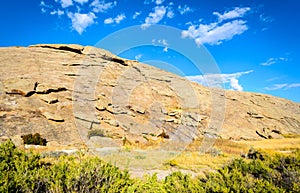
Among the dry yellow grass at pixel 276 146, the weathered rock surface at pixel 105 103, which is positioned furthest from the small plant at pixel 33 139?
the dry yellow grass at pixel 276 146

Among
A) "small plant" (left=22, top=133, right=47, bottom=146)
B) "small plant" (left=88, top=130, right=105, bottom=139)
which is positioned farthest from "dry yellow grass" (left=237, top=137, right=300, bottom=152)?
"small plant" (left=22, top=133, right=47, bottom=146)

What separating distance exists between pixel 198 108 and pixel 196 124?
4596mm

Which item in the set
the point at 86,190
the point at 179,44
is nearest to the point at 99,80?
the point at 179,44

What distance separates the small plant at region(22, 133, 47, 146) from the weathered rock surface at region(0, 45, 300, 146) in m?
1.08

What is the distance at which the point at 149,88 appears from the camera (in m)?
32.0

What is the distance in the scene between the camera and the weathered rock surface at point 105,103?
20.1 m

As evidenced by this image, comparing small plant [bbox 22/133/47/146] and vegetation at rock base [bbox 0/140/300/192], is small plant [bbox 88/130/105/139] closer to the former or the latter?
small plant [bbox 22/133/47/146]

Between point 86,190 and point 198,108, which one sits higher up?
point 198,108

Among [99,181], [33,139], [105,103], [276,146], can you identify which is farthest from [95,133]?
[276,146]

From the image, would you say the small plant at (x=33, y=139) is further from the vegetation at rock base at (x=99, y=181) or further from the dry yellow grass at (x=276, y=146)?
the dry yellow grass at (x=276, y=146)

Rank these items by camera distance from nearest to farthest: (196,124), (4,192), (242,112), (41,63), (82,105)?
(4,192), (82,105), (41,63), (196,124), (242,112)

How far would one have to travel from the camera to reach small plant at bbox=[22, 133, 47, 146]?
53.0 ft

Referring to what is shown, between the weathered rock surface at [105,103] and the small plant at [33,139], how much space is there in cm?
108

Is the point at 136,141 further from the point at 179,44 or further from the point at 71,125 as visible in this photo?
the point at 179,44
